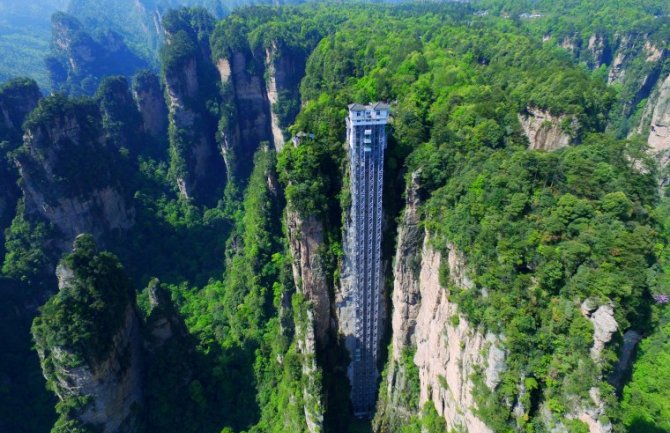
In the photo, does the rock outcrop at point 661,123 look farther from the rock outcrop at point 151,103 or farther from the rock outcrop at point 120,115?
the rock outcrop at point 120,115

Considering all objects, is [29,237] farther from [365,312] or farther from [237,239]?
[365,312]

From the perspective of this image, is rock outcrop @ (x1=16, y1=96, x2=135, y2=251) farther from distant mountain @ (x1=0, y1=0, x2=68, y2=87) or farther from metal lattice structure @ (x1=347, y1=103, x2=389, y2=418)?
distant mountain @ (x1=0, y1=0, x2=68, y2=87)

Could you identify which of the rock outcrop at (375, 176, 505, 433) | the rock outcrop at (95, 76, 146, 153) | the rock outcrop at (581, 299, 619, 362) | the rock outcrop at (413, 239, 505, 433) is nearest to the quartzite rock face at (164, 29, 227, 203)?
the rock outcrop at (95, 76, 146, 153)

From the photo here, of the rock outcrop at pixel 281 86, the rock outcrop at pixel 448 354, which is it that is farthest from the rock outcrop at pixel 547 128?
the rock outcrop at pixel 281 86

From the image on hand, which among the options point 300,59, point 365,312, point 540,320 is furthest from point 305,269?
point 300,59

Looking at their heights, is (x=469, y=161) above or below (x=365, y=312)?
above

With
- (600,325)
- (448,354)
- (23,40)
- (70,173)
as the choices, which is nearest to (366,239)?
(448,354)

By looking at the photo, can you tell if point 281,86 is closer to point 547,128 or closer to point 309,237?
point 309,237
